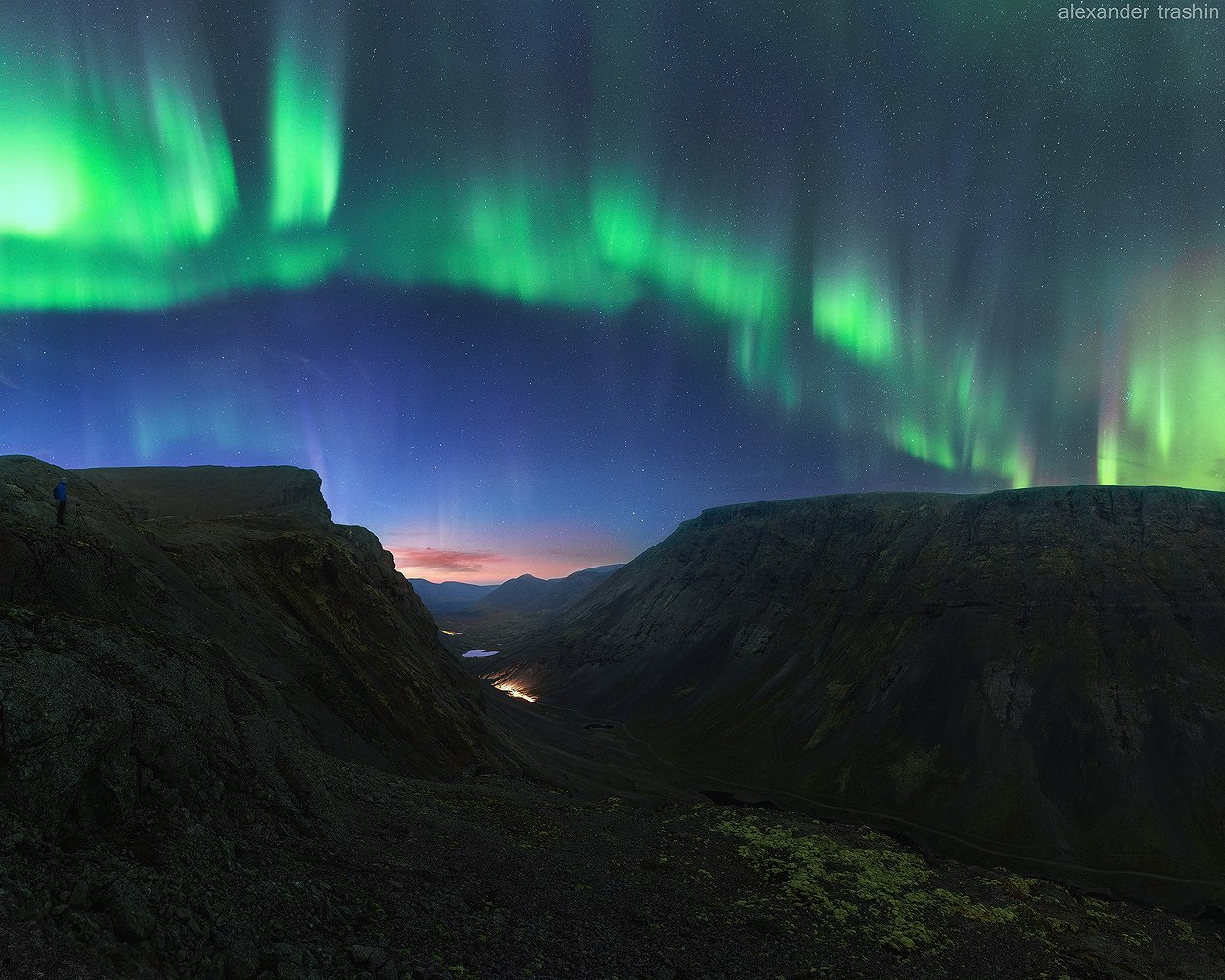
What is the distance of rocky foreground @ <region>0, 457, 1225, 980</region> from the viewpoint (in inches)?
444

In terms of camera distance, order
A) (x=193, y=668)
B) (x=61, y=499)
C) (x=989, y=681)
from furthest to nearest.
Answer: (x=989, y=681)
(x=61, y=499)
(x=193, y=668)

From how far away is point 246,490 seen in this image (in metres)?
92.8

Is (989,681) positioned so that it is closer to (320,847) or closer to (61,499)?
(320,847)

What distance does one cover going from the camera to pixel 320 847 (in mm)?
16609

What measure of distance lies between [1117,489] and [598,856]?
395 ft

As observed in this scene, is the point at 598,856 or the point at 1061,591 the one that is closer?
the point at 598,856

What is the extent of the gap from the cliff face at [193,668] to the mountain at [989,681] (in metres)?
60.0

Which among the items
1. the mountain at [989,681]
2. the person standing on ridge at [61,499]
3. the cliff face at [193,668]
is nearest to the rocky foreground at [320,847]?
the cliff face at [193,668]

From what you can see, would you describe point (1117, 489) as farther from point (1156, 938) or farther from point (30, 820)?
point (30, 820)

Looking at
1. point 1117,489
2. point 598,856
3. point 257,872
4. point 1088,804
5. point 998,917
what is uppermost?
point 1117,489

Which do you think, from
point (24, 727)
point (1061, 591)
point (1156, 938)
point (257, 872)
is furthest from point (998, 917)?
point (1061, 591)

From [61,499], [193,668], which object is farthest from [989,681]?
[61,499]

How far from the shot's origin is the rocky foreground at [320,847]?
11289 mm

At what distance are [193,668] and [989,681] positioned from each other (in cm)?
10148
